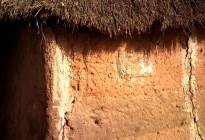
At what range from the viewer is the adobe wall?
3.22 m

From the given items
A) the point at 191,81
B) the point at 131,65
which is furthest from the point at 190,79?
the point at 131,65

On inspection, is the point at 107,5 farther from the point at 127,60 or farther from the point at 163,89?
the point at 163,89

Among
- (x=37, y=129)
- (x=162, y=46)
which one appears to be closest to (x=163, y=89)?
(x=162, y=46)

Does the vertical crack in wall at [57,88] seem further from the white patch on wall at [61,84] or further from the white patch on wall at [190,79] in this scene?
the white patch on wall at [190,79]

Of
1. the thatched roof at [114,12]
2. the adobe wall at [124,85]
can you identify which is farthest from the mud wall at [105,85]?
the thatched roof at [114,12]

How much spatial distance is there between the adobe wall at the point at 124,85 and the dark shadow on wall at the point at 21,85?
17 centimetres

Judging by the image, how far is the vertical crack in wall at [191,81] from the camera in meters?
3.80

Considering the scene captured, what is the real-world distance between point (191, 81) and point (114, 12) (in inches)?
46.1

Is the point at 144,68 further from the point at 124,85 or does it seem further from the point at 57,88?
the point at 57,88

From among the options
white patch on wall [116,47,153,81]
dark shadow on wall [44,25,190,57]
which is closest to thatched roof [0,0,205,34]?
dark shadow on wall [44,25,190,57]

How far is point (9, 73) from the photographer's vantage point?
4.18 metres

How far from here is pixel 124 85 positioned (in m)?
3.48

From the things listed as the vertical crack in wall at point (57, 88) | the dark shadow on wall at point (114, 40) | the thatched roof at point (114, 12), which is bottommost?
the vertical crack in wall at point (57, 88)

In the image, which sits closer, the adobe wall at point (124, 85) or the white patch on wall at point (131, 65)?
the adobe wall at point (124, 85)
